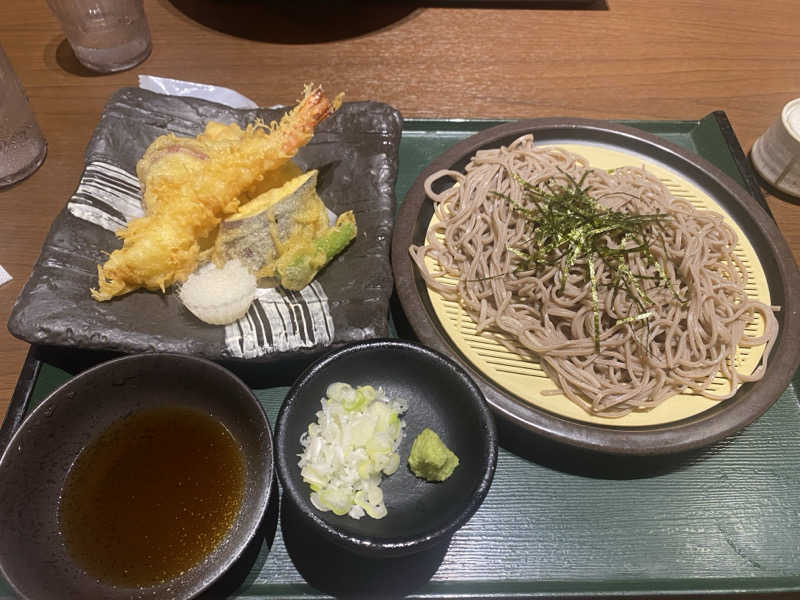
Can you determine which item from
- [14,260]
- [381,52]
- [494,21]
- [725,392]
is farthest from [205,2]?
[725,392]

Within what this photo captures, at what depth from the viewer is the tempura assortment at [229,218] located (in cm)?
215

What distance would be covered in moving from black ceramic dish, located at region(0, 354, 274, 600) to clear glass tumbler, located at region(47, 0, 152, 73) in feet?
7.48

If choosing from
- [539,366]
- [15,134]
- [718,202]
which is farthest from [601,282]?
[15,134]

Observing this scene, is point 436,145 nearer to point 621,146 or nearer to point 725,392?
point 621,146

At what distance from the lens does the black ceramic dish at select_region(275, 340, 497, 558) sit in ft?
5.08

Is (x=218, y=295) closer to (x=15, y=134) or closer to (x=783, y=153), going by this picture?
(x=15, y=134)

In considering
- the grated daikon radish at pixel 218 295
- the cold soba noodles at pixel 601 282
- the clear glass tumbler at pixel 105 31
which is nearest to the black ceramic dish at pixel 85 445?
the grated daikon radish at pixel 218 295

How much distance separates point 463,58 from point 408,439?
2.56 meters

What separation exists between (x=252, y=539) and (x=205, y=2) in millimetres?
3535

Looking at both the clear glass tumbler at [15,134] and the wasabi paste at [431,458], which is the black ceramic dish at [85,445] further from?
the clear glass tumbler at [15,134]

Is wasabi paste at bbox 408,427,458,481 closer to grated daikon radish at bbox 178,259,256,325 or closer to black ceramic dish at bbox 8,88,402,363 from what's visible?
black ceramic dish at bbox 8,88,402,363

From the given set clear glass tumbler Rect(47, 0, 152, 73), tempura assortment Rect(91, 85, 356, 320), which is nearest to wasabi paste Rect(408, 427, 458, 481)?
tempura assortment Rect(91, 85, 356, 320)

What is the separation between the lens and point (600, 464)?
1.98 metres

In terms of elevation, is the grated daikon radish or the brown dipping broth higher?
the grated daikon radish
